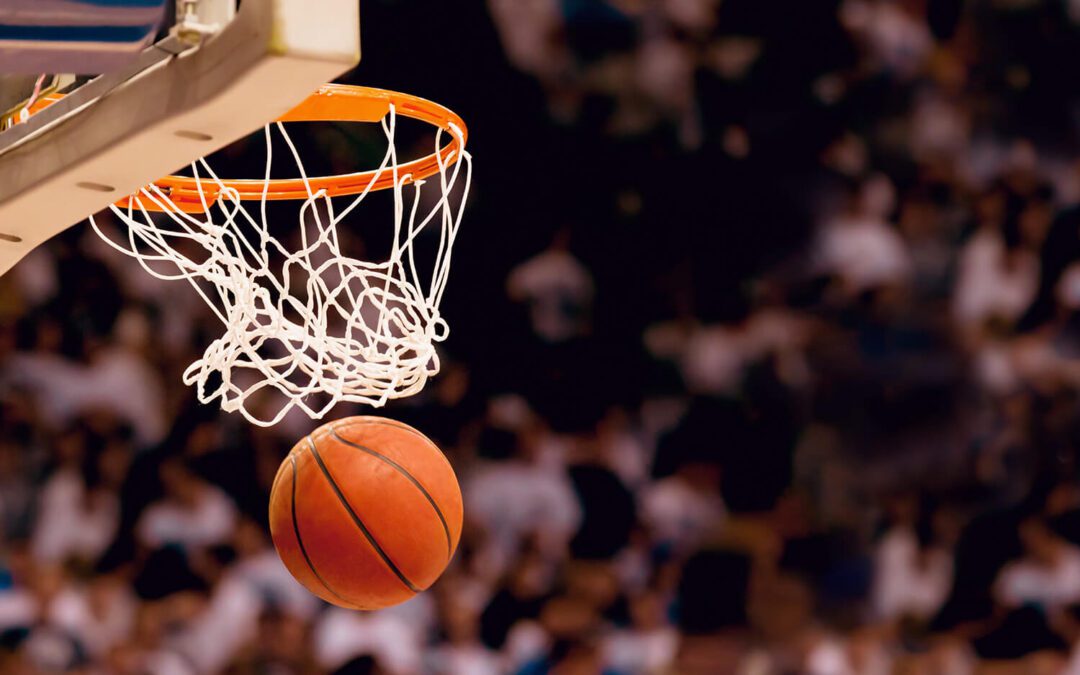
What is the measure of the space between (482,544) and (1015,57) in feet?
5.66

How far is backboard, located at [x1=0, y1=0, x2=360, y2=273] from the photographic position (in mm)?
741

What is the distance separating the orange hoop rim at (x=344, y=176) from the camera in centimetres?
127

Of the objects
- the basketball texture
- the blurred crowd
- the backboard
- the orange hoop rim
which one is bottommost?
the blurred crowd

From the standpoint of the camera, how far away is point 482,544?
2.57m

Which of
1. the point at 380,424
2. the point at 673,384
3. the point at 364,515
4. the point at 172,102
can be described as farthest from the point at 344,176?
the point at 673,384

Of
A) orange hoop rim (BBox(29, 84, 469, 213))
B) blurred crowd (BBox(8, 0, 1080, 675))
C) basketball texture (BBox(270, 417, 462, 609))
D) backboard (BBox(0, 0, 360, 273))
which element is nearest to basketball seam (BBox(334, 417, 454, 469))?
basketball texture (BBox(270, 417, 462, 609))

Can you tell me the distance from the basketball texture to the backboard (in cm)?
58

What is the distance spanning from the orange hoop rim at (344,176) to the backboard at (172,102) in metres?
0.17

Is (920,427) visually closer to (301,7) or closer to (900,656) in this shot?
(900,656)

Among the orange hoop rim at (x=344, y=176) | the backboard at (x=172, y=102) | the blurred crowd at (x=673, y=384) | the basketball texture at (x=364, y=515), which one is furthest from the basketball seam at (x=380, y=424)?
the blurred crowd at (x=673, y=384)

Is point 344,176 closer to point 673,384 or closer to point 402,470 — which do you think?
point 402,470

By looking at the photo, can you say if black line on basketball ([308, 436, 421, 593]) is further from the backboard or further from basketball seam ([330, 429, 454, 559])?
the backboard

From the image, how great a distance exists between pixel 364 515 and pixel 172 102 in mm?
784

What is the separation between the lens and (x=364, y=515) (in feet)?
4.86
